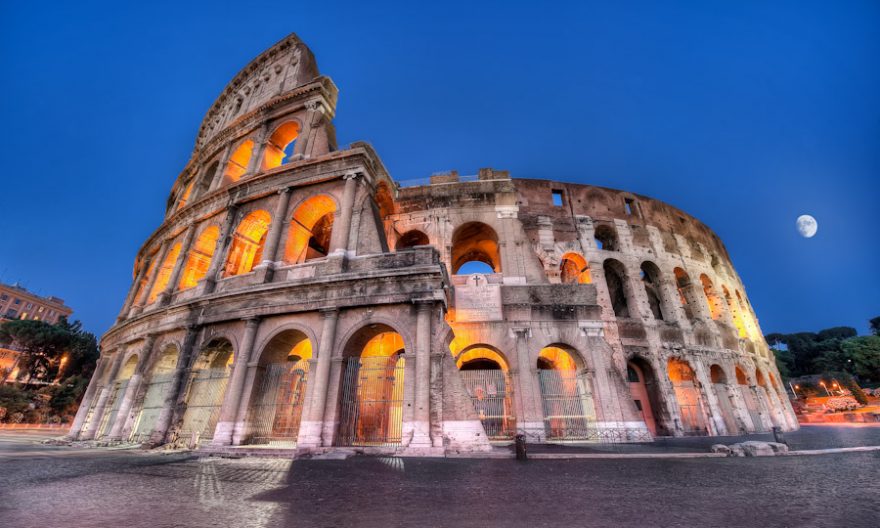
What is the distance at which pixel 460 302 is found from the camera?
43.1 ft

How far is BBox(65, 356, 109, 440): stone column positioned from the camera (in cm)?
1282

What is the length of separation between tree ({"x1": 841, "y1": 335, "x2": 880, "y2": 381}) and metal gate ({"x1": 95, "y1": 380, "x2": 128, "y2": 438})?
53914mm

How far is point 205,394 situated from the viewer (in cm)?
1068

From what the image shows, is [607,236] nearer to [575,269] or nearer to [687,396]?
[575,269]

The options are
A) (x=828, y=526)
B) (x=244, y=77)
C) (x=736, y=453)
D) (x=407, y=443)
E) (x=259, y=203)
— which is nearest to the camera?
(x=828, y=526)

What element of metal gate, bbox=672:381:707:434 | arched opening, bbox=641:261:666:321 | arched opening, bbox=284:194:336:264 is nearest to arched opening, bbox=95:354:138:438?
arched opening, bbox=284:194:336:264

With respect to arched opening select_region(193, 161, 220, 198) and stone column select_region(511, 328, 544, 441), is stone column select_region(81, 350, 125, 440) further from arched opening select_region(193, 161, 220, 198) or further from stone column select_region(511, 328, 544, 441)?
stone column select_region(511, 328, 544, 441)

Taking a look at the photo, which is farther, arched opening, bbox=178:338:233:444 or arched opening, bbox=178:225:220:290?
arched opening, bbox=178:225:220:290

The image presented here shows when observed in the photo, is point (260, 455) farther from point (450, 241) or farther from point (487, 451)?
point (450, 241)

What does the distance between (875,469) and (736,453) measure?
2.32 meters

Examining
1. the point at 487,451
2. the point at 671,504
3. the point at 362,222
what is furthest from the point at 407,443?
the point at 362,222

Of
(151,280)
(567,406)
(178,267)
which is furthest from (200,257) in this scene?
(567,406)

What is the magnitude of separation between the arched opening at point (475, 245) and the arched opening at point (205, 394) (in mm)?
9721

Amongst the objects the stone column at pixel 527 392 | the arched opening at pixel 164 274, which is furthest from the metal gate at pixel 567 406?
the arched opening at pixel 164 274
